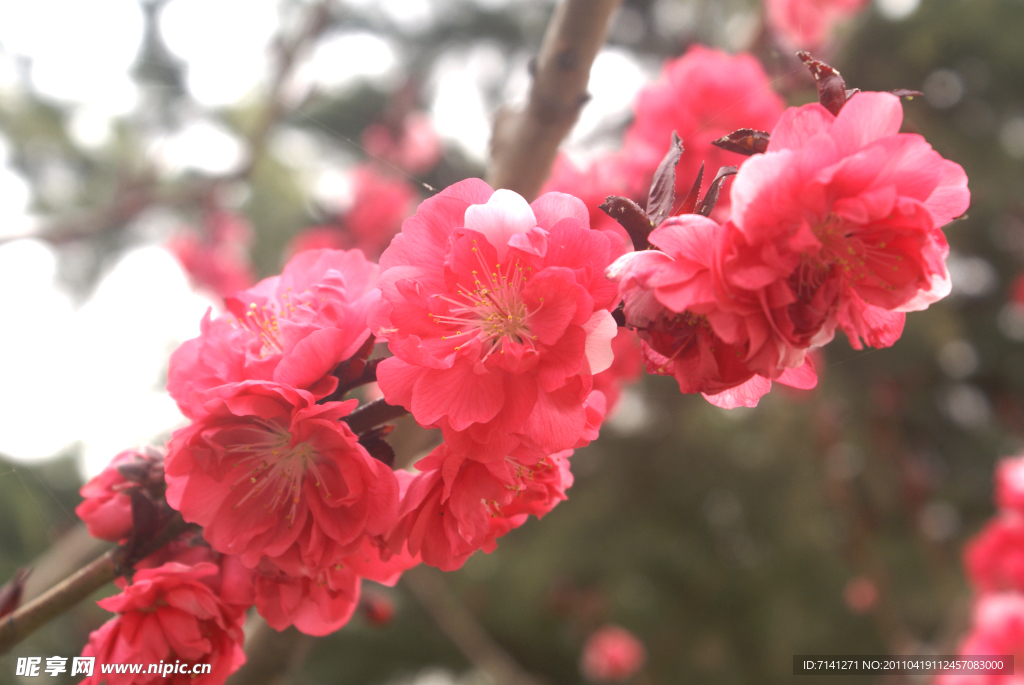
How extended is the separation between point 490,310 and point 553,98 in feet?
1.24

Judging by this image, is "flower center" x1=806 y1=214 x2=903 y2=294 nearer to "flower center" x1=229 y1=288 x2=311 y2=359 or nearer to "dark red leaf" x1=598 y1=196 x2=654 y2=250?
"dark red leaf" x1=598 y1=196 x2=654 y2=250

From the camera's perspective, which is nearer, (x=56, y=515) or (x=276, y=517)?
(x=276, y=517)

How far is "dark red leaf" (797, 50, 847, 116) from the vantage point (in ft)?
1.39

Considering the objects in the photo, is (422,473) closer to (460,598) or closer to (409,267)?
(409,267)

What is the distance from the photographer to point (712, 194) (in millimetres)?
430

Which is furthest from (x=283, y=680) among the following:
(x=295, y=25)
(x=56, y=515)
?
(x=295, y=25)

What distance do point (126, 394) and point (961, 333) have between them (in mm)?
3538

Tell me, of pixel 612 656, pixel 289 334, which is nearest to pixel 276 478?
pixel 289 334

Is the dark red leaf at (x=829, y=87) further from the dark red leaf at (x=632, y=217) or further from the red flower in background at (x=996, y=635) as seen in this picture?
the red flower in background at (x=996, y=635)

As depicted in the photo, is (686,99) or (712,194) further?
(686,99)

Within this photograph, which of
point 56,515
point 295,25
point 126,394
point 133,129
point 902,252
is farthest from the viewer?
point 295,25

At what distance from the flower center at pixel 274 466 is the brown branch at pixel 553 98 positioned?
42 centimetres

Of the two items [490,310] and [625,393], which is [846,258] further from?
Result: [625,393]

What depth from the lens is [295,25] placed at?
92.2 inches
